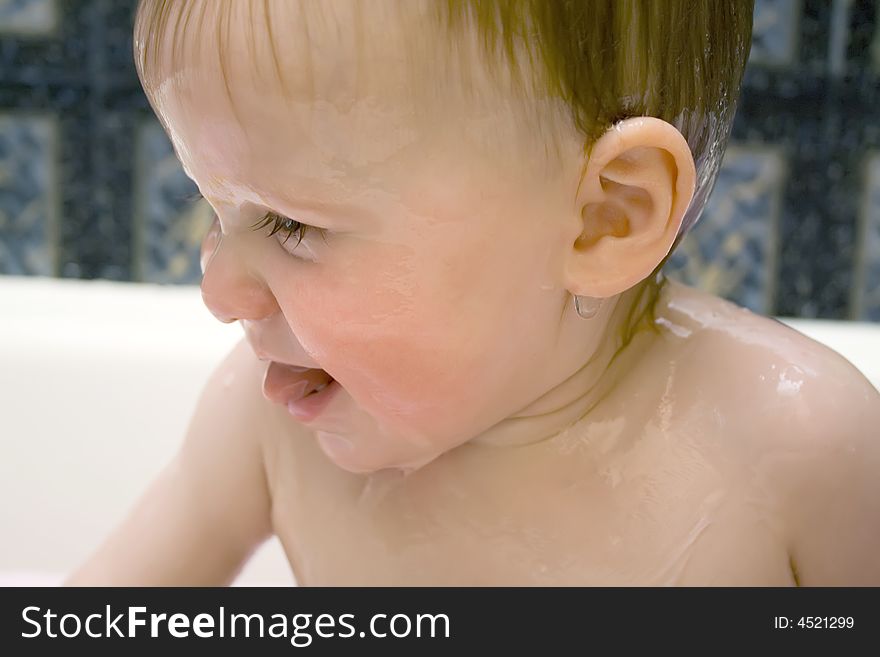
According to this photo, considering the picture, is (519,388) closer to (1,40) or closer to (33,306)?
(33,306)

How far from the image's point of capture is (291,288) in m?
Answer: 0.53

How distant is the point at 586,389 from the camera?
0.63 metres

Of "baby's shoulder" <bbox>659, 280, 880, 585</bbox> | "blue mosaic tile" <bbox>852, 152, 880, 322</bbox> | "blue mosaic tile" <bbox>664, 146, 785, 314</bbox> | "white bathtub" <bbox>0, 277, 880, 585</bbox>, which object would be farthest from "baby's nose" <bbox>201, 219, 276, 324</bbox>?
"blue mosaic tile" <bbox>852, 152, 880, 322</bbox>

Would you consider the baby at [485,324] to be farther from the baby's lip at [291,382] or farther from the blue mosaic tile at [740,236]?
the blue mosaic tile at [740,236]

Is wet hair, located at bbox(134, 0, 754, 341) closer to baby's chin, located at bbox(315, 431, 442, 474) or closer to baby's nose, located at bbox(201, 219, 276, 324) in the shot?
baby's nose, located at bbox(201, 219, 276, 324)

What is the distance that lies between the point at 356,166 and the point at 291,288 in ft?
0.26

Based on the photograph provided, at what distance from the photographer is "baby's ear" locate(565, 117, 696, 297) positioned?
52 cm

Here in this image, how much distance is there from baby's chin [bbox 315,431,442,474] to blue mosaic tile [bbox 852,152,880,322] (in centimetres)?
103

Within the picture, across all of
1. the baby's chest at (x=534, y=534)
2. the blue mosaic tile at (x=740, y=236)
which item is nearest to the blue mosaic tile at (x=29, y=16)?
the blue mosaic tile at (x=740, y=236)

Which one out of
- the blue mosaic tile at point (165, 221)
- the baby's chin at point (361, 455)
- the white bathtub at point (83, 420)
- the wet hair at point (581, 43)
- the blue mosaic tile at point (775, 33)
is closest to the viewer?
the wet hair at point (581, 43)

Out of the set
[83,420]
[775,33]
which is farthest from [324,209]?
[775,33]

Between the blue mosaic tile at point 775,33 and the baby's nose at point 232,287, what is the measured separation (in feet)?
3.39

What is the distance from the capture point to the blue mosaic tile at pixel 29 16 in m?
1.45
